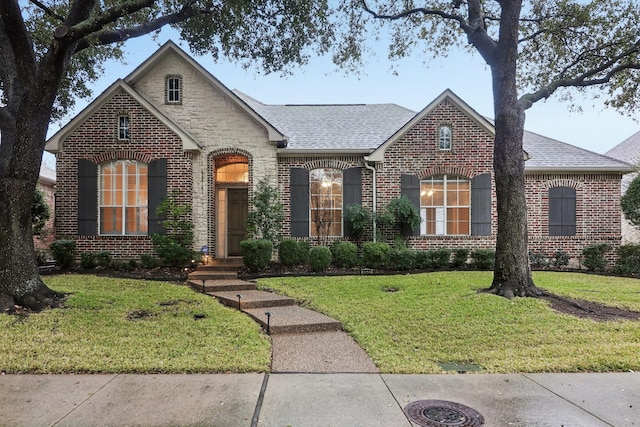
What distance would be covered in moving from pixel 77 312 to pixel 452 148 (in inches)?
420

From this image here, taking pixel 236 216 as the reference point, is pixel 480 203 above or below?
above

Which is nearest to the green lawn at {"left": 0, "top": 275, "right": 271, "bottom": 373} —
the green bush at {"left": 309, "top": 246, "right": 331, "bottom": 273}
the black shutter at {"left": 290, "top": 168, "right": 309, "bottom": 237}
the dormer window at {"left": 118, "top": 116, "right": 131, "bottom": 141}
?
the green bush at {"left": 309, "top": 246, "right": 331, "bottom": 273}

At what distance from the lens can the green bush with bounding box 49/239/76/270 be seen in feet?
35.8

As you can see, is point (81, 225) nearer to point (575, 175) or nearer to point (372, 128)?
point (372, 128)

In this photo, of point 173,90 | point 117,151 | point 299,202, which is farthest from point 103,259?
point 299,202

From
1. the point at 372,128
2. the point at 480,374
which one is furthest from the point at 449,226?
the point at 480,374

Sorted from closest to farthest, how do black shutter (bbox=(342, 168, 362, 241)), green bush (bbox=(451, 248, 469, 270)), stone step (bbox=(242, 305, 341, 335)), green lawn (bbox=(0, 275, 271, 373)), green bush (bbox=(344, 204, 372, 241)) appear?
green lawn (bbox=(0, 275, 271, 373)) → stone step (bbox=(242, 305, 341, 335)) → green bush (bbox=(344, 204, 372, 241)) → green bush (bbox=(451, 248, 469, 270)) → black shutter (bbox=(342, 168, 362, 241))

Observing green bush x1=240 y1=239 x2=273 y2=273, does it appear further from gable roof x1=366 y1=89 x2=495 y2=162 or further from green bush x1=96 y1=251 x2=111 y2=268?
gable roof x1=366 y1=89 x2=495 y2=162

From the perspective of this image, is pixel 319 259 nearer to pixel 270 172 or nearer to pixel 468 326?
pixel 270 172

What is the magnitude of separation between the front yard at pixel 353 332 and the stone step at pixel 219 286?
1.29ft

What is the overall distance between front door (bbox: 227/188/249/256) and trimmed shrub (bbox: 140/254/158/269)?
238cm

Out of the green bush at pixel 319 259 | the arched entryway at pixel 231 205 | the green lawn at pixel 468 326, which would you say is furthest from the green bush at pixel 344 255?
the arched entryway at pixel 231 205

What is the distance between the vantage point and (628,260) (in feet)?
38.7

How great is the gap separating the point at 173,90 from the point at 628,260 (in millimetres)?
14723
